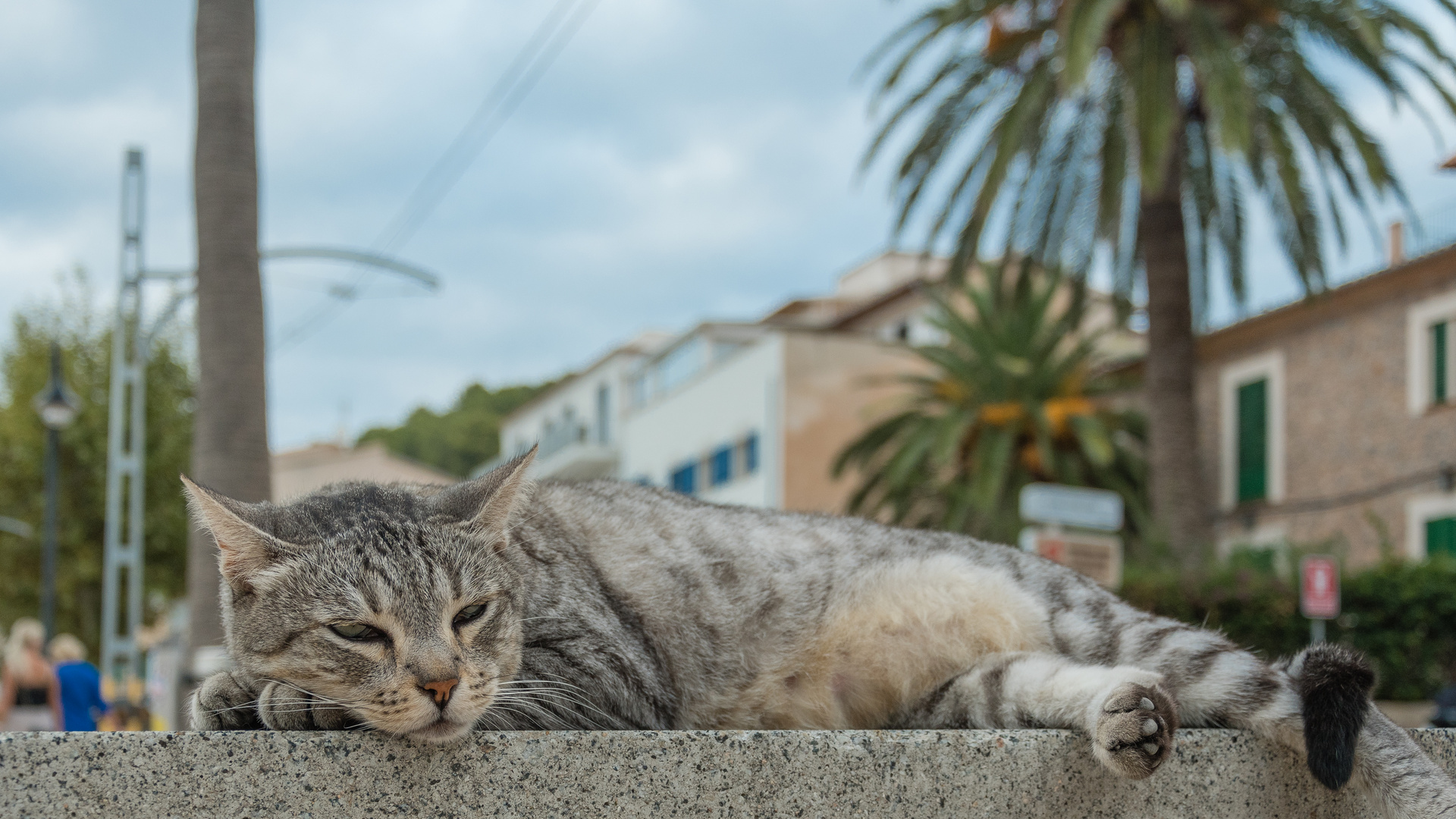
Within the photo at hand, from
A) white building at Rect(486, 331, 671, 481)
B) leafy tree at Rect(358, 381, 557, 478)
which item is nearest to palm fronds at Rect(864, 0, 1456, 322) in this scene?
white building at Rect(486, 331, 671, 481)

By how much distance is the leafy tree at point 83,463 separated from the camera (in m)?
27.0

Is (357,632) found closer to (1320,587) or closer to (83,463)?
(1320,587)

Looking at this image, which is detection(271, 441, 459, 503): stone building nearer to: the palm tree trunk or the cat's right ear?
the palm tree trunk

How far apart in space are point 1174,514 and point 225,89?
47.6 feet

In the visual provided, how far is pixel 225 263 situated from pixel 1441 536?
60.9 feet

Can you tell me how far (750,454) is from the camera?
3031cm

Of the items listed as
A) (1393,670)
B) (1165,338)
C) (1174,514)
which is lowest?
(1393,670)

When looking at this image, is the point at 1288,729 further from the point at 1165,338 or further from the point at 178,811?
the point at 1165,338

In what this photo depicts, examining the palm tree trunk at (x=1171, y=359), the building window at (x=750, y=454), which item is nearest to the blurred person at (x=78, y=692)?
the palm tree trunk at (x=1171, y=359)

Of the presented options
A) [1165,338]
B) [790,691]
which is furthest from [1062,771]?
[1165,338]

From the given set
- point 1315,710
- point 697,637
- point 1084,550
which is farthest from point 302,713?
point 1084,550

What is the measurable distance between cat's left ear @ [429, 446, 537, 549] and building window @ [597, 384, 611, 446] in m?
38.1

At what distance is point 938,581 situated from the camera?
3373mm

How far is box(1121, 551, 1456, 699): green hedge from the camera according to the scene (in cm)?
1798
